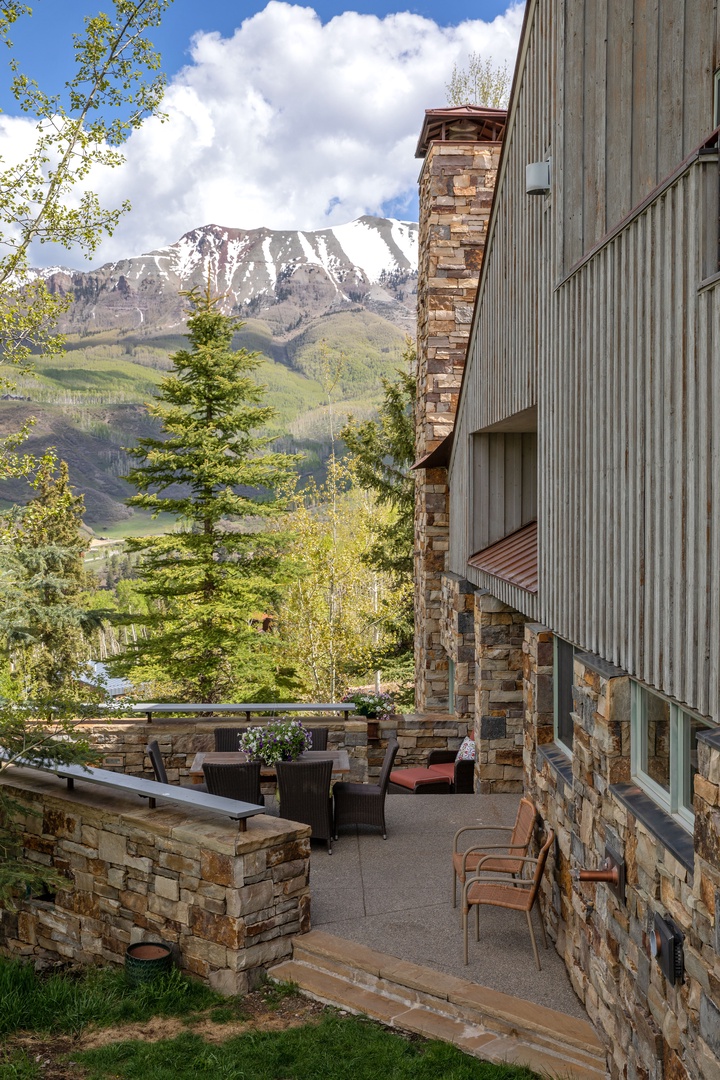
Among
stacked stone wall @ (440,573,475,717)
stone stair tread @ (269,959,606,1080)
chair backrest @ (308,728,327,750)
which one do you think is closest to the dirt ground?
stone stair tread @ (269,959,606,1080)

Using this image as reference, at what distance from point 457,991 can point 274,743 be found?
392cm

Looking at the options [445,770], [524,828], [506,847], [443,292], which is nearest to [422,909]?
[506,847]

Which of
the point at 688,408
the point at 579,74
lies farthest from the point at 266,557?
the point at 688,408

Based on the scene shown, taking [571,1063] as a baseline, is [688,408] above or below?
above

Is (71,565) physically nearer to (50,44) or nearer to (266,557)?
(266,557)

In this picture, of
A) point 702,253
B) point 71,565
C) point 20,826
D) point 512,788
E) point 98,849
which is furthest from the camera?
point 71,565

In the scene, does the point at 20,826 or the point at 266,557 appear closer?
the point at 20,826

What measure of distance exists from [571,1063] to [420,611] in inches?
405

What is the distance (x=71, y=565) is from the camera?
30.8m

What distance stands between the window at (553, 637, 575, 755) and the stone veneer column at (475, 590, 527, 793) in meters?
2.87

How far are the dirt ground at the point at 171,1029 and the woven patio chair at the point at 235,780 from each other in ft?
9.61

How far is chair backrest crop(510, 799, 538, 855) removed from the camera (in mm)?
6906

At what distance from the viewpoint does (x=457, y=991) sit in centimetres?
561

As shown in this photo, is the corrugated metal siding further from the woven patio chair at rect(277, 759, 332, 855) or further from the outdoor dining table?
the outdoor dining table
